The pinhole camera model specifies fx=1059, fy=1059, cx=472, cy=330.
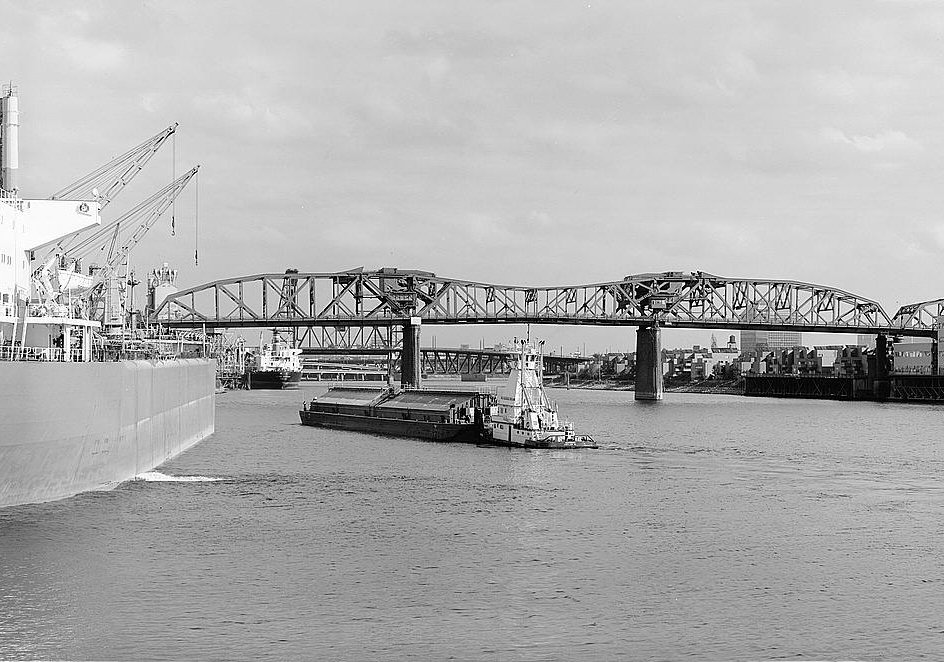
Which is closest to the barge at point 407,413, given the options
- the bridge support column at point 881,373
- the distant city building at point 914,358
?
the bridge support column at point 881,373

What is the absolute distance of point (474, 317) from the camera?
6447 inches

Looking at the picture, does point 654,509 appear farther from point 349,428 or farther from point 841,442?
point 349,428

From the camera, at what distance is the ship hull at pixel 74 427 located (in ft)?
95.2

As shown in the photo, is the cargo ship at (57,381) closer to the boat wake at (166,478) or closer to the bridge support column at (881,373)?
the boat wake at (166,478)

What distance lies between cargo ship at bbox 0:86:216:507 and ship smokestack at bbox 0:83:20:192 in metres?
0.04

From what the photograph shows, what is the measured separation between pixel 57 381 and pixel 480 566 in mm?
13722

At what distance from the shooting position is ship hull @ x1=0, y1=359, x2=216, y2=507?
2903 cm

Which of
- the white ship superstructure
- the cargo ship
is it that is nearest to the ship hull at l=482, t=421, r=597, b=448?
the cargo ship

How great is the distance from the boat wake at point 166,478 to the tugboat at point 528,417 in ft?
69.8

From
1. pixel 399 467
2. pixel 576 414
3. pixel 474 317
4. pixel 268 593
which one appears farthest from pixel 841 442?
pixel 474 317

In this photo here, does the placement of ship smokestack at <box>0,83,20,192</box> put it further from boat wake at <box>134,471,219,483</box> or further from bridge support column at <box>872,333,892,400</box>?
bridge support column at <box>872,333,892,400</box>

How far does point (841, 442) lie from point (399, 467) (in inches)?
1293

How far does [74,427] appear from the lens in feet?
106

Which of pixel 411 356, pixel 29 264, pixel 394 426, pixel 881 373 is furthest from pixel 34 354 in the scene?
pixel 881 373
